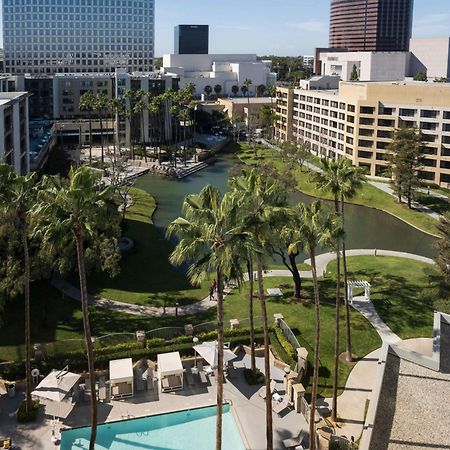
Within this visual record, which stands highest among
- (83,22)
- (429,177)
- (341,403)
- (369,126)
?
(83,22)

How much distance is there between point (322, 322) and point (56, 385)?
63.5 feet

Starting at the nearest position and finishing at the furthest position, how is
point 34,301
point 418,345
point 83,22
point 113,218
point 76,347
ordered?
1. point 113,218
2. point 76,347
3. point 418,345
4. point 34,301
5. point 83,22

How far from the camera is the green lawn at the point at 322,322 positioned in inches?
1372

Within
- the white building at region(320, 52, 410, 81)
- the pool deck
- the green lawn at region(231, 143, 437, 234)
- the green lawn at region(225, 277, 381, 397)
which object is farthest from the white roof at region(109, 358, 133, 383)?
the white building at region(320, 52, 410, 81)

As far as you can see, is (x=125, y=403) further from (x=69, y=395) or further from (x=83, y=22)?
(x=83, y=22)

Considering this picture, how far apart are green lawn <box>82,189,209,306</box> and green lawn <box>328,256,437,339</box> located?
1434cm

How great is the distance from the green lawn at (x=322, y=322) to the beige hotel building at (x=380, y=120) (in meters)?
48.6

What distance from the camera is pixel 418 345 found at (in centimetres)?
3769

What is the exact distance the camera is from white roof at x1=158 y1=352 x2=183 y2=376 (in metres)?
31.8

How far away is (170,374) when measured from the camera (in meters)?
31.9

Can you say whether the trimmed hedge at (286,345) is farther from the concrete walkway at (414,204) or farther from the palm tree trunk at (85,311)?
the concrete walkway at (414,204)

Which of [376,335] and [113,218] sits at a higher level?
[113,218]

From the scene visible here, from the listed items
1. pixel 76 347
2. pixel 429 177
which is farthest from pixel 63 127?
pixel 76 347

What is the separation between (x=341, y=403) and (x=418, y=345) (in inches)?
363
